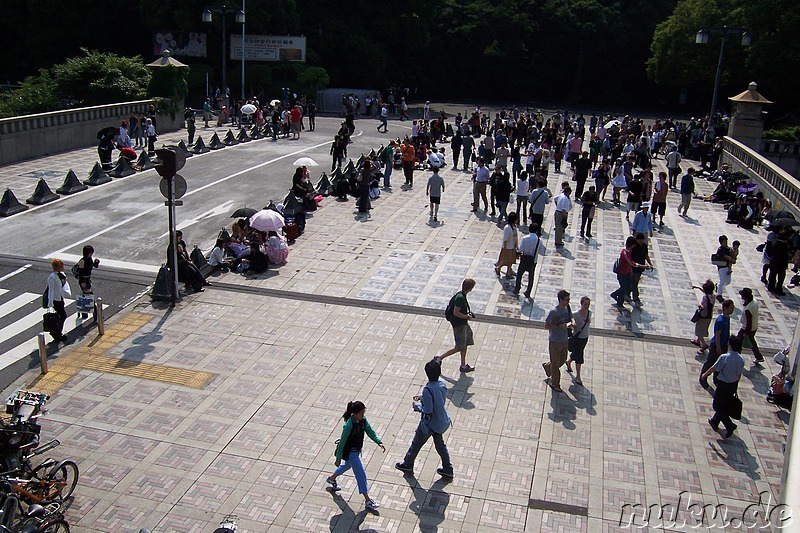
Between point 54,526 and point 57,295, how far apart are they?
647 cm

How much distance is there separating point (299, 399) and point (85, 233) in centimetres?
1113

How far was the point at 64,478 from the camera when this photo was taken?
963 centimetres

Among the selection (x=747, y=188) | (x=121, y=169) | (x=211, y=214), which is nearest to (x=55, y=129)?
(x=121, y=169)

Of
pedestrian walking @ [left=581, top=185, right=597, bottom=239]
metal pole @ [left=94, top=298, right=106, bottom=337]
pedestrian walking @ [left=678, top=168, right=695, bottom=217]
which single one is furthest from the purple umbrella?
metal pole @ [left=94, top=298, right=106, bottom=337]

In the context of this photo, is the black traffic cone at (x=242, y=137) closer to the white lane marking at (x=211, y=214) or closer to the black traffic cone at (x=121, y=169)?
the black traffic cone at (x=121, y=169)

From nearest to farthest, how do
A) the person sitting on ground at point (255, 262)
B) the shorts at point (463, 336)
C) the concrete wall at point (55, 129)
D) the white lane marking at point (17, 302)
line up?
1. the shorts at point (463, 336)
2. the white lane marking at point (17, 302)
3. the person sitting on ground at point (255, 262)
4. the concrete wall at point (55, 129)

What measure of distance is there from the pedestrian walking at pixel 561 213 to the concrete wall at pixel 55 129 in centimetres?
1978

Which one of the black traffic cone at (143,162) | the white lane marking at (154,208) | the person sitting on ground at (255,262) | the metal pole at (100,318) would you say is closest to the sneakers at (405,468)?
the metal pole at (100,318)

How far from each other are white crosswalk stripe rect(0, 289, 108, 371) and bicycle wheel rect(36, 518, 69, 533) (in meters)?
5.64

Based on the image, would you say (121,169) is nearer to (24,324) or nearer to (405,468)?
(24,324)

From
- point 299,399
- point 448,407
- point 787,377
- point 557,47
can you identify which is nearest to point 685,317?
point 787,377

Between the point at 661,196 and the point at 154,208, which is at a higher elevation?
the point at 661,196

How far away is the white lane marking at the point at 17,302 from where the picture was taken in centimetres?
1573

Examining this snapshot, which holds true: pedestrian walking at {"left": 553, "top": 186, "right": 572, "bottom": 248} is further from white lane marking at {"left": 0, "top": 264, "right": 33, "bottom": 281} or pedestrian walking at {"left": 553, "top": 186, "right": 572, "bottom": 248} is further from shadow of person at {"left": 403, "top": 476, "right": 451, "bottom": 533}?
white lane marking at {"left": 0, "top": 264, "right": 33, "bottom": 281}
